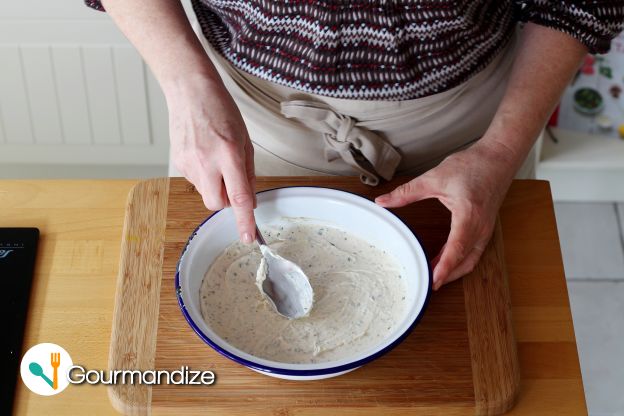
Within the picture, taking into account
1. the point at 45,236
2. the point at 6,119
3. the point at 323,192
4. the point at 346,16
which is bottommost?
the point at 6,119

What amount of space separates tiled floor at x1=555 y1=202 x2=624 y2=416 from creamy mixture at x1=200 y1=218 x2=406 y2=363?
114 cm

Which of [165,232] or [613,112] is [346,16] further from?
[613,112]

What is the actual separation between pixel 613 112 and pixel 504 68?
1.01 metres

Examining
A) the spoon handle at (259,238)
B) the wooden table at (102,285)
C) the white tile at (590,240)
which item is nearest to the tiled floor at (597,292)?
the white tile at (590,240)

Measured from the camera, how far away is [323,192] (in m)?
1.02

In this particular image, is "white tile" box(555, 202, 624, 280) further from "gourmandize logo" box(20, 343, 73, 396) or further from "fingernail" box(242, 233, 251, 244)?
"gourmandize logo" box(20, 343, 73, 396)

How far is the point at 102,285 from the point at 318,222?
11.6 inches

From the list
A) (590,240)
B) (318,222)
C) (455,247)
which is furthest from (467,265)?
(590,240)

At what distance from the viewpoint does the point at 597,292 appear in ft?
6.88

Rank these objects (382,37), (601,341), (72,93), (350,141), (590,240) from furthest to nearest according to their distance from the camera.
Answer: (590,240) < (601,341) < (72,93) < (350,141) < (382,37)

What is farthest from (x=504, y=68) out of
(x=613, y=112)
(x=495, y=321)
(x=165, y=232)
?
(x=613, y=112)

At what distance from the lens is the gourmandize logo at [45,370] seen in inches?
35.4

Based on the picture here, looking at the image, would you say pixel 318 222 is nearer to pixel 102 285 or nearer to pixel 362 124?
pixel 362 124

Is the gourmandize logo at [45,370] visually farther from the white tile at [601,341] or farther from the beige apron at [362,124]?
the white tile at [601,341]
